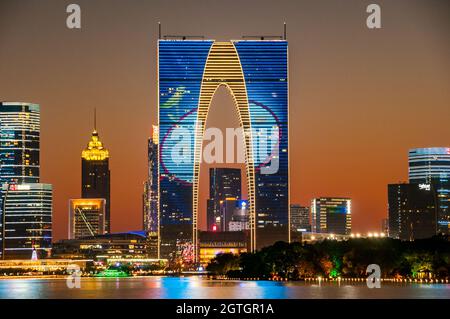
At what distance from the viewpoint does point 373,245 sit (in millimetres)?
188250
